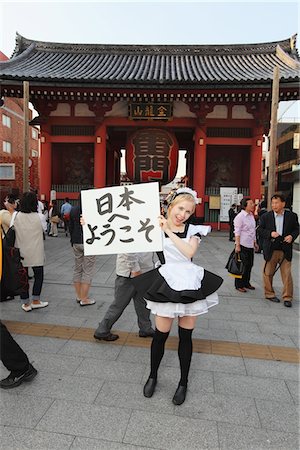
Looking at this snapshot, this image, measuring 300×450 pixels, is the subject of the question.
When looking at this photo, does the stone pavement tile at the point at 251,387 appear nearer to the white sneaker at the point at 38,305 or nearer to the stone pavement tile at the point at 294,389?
the stone pavement tile at the point at 294,389

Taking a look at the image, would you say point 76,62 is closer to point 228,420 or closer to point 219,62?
point 219,62

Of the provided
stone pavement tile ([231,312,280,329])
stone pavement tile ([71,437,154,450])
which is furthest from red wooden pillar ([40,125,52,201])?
stone pavement tile ([71,437,154,450])

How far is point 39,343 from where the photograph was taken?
3.41 m

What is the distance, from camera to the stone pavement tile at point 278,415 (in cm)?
224

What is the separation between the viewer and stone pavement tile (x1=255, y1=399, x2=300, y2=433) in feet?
7.35

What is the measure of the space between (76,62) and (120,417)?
1730 cm

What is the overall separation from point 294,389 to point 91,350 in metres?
1.90

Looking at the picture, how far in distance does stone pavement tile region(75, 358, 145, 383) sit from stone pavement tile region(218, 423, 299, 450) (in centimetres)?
86

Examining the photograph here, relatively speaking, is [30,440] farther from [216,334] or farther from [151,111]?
[151,111]

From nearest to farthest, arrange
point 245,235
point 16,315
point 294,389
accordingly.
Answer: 1. point 294,389
2. point 16,315
3. point 245,235

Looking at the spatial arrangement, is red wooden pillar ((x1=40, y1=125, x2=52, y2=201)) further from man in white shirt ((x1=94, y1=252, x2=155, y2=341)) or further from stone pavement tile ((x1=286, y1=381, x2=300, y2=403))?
stone pavement tile ((x1=286, y1=381, x2=300, y2=403))

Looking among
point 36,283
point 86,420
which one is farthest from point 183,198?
point 36,283

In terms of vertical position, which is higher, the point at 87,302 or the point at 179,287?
the point at 179,287

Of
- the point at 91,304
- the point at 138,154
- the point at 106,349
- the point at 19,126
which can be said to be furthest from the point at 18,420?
the point at 19,126
